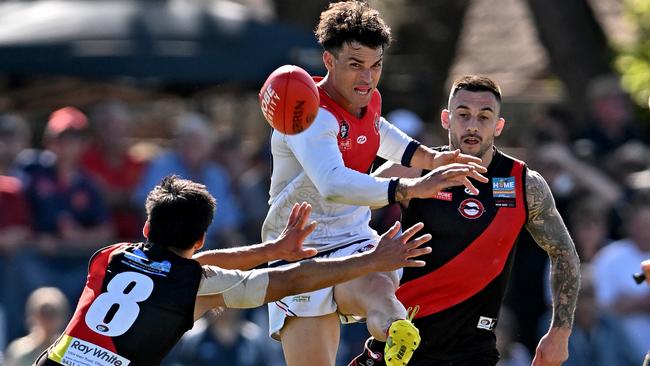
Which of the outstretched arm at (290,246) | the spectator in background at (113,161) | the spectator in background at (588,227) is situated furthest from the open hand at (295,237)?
the spectator in background at (113,161)

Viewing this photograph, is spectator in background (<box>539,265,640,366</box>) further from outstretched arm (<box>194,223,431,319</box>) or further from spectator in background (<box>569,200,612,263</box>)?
outstretched arm (<box>194,223,431,319</box>)

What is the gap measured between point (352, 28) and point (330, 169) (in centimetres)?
83

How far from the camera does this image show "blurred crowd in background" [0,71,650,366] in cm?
1240

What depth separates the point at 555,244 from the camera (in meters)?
8.44

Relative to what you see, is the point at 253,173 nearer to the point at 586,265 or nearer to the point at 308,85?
the point at 586,265

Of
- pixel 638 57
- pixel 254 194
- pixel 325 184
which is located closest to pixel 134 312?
pixel 325 184

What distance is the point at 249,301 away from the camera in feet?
24.8

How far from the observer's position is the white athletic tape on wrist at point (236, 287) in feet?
24.8

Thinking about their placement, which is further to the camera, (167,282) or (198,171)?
(198,171)

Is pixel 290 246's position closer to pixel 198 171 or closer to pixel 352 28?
pixel 352 28

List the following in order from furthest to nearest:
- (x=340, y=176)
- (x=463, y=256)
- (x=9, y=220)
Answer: (x=9, y=220) < (x=463, y=256) < (x=340, y=176)

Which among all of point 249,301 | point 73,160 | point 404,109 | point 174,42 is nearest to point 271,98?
point 249,301

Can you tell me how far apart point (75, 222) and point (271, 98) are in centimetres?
564

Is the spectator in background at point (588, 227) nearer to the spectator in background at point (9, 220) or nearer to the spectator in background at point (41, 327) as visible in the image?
the spectator in background at point (41, 327)
